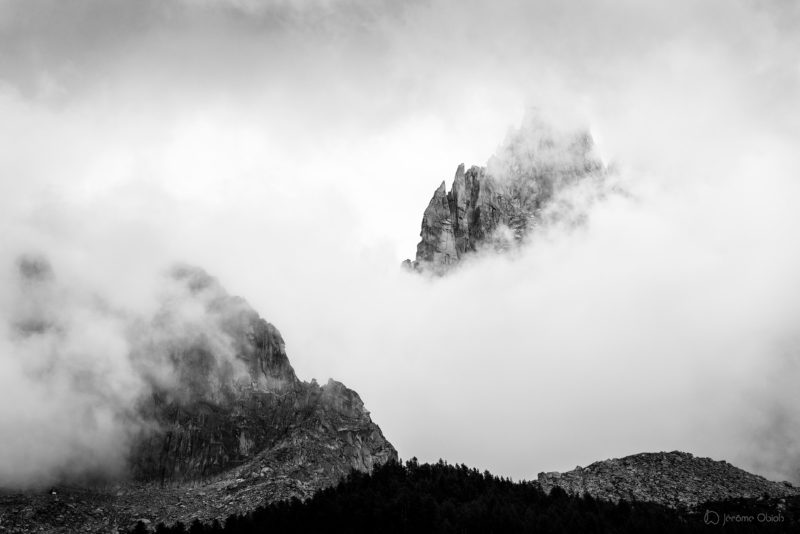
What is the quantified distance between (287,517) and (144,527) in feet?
138

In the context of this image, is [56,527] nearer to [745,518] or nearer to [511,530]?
[511,530]

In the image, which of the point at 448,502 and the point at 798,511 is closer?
the point at 798,511

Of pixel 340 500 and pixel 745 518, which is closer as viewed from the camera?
pixel 745 518

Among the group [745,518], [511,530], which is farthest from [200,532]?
[745,518]

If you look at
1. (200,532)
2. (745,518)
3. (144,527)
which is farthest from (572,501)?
(144,527)

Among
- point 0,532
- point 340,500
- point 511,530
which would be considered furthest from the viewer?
point 340,500

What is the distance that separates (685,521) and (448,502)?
58.4 metres

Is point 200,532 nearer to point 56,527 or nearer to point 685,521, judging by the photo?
point 56,527

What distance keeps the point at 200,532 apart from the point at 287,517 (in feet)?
70.9

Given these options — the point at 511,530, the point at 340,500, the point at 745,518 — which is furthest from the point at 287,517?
the point at 745,518

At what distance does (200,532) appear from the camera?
182625mm

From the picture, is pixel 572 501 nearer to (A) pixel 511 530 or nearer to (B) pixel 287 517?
(A) pixel 511 530

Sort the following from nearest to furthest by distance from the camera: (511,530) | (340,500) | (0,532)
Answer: (511,530)
(0,532)
(340,500)

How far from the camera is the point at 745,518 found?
174875 mm
